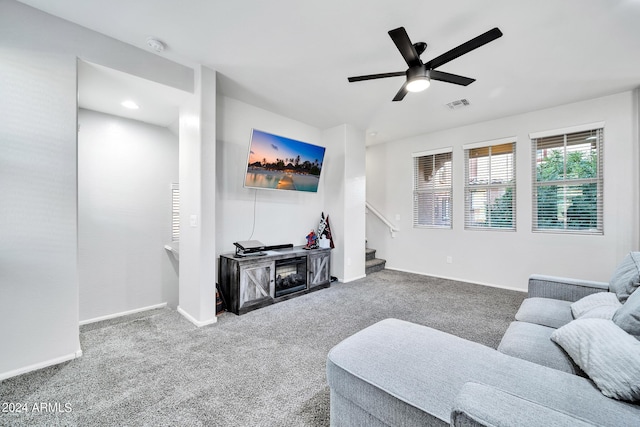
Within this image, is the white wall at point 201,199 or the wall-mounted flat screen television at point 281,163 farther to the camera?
the wall-mounted flat screen television at point 281,163

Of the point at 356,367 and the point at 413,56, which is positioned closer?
the point at 356,367

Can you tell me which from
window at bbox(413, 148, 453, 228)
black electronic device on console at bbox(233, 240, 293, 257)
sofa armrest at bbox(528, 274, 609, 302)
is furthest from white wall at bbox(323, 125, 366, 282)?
sofa armrest at bbox(528, 274, 609, 302)

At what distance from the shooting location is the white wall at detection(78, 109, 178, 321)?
309 cm

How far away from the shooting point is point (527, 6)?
1.94 meters

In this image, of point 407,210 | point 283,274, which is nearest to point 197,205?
point 283,274

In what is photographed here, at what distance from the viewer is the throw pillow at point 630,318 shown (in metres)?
1.13

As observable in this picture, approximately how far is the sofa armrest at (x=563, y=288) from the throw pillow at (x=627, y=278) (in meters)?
0.13

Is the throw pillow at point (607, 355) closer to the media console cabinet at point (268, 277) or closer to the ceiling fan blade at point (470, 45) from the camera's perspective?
the ceiling fan blade at point (470, 45)

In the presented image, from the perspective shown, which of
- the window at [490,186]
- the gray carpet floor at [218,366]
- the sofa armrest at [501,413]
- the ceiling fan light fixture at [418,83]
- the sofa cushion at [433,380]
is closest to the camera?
the sofa armrest at [501,413]

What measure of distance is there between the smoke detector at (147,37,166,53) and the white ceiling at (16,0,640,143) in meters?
0.05

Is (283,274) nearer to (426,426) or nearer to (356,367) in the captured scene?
(356,367)

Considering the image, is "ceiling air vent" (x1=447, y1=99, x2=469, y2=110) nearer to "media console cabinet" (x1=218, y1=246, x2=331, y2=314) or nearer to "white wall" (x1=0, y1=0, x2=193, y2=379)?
"media console cabinet" (x1=218, y1=246, x2=331, y2=314)

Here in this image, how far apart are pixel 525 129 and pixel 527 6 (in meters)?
2.65

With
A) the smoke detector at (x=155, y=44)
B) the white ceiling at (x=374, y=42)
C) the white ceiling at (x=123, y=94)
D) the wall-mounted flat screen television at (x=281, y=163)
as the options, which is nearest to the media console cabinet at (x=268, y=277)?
the wall-mounted flat screen television at (x=281, y=163)
